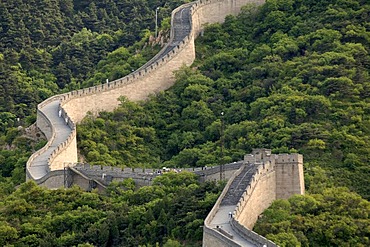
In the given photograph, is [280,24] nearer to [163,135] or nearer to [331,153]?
[163,135]

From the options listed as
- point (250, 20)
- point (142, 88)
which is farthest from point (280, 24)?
point (142, 88)

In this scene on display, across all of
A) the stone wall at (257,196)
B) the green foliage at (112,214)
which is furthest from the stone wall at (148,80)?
the stone wall at (257,196)

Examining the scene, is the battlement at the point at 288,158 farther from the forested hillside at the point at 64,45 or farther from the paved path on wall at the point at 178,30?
the forested hillside at the point at 64,45

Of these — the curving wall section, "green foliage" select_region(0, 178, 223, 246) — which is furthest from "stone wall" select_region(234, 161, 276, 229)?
the curving wall section

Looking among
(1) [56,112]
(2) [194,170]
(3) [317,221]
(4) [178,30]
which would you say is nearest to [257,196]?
(3) [317,221]

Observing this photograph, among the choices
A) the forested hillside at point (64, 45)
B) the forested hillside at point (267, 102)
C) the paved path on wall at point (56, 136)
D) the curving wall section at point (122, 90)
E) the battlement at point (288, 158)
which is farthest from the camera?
the forested hillside at point (64, 45)

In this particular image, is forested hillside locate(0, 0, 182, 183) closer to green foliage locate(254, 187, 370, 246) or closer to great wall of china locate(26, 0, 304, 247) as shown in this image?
great wall of china locate(26, 0, 304, 247)

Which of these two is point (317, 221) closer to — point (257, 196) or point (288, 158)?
point (257, 196)
